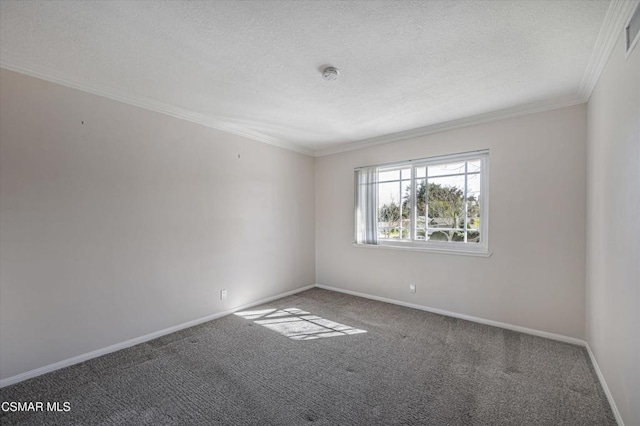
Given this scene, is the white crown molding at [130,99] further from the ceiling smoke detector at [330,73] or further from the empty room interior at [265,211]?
the ceiling smoke detector at [330,73]

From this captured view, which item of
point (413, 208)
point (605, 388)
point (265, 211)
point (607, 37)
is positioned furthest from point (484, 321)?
point (265, 211)

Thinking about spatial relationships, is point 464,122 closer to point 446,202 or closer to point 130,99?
point 446,202

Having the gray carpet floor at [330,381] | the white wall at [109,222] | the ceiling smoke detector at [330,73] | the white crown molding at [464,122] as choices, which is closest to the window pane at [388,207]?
the white crown molding at [464,122]

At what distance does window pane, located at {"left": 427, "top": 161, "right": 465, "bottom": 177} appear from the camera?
12.3ft

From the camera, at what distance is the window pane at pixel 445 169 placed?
3754 mm

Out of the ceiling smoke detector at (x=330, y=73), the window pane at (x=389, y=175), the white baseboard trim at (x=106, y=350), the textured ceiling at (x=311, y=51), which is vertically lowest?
the white baseboard trim at (x=106, y=350)

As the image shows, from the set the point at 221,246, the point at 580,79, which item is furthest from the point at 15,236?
the point at 580,79

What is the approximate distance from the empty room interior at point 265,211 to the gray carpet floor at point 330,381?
0.07 feet

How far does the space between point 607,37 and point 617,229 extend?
133 cm

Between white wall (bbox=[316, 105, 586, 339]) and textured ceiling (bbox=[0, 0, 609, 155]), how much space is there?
40 cm

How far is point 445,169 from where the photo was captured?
3865 mm

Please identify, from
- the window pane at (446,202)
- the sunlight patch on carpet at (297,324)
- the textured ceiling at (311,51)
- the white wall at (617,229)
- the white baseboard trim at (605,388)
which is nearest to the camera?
the white wall at (617,229)

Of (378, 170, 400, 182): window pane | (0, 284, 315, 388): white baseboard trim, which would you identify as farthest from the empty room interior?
(378, 170, 400, 182): window pane

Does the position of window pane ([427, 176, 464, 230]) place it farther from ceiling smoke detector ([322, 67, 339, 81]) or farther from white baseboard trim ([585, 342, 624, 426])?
ceiling smoke detector ([322, 67, 339, 81])
